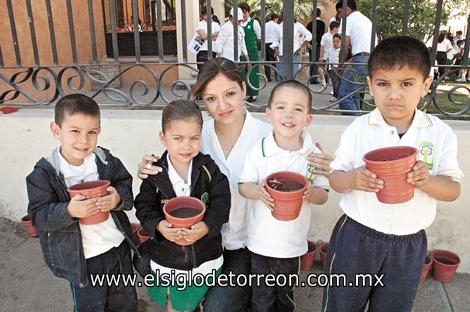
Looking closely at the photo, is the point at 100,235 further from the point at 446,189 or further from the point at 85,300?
the point at 446,189

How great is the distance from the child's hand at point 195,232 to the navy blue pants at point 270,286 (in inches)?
18.3

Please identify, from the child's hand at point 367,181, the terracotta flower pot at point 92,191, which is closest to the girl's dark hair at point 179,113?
the terracotta flower pot at point 92,191

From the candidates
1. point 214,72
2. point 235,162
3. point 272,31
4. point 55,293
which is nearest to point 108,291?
point 55,293

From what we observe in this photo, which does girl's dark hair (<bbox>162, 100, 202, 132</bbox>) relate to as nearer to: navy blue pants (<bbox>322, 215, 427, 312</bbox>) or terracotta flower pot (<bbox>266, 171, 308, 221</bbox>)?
terracotta flower pot (<bbox>266, 171, 308, 221</bbox>)

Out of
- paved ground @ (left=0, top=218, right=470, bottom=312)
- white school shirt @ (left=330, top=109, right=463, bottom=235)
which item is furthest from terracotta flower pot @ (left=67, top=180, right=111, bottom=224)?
white school shirt @ (left=330, top=109, right=463, bottom=235)

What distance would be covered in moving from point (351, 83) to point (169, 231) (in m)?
1.95

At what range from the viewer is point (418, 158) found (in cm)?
178

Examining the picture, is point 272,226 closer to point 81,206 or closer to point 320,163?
point 320,163

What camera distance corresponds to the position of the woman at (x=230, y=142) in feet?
7.26

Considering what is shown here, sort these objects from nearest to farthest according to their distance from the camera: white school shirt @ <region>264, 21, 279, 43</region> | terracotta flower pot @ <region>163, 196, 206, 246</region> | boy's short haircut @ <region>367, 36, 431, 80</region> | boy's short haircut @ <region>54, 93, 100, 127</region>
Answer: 1. boy's short haircut @ <region>367, 36, 431, 80</region>
2. terracotta flower pot @ <region>163, 196, 206, 246</region>
3. boy's short haircut @ <region>54, 93, 100, 127</region>
4. white school shirt @ <region>264, 21, 279, 43</region>

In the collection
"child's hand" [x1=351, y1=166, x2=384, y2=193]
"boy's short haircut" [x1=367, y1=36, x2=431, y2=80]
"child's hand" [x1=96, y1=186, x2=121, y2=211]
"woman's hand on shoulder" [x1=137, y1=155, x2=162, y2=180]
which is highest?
"boy's short haircut" [x1=367, y1=36, x2=431, y2=80]

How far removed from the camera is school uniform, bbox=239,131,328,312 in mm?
2088

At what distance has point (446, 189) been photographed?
1715mm

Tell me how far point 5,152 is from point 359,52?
14.7 feet
